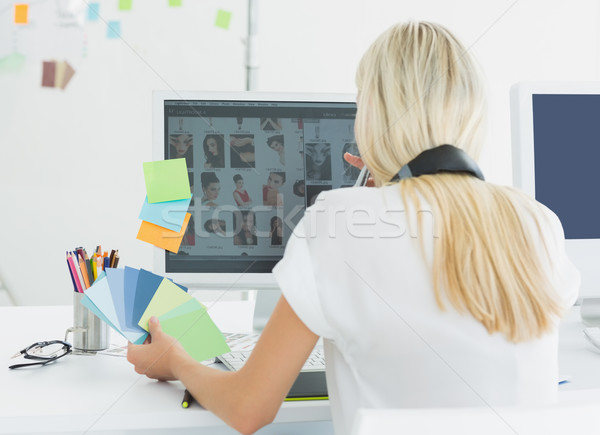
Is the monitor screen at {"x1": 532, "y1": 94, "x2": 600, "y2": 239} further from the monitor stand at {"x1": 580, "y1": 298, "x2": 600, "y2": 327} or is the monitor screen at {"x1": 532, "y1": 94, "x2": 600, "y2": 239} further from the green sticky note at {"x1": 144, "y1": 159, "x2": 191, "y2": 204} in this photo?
the green sticky note at {"x1": 144, "y1": 159, "x2": 191, "y2": 204}

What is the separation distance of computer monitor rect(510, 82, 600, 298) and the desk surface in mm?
216

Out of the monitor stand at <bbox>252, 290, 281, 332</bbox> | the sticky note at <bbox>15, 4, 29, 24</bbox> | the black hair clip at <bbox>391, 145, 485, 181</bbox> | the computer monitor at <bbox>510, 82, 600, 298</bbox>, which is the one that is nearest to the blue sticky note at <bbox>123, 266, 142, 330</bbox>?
the monitor stand at <bbox>252, 290, 281, 332</bbox>

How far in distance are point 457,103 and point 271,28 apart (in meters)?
1.97

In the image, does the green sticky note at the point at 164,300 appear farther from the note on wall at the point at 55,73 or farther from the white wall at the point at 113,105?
the note on wall at the point at 55,73

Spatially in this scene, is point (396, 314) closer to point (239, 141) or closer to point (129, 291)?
point (129, 291)

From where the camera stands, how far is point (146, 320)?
953 mm

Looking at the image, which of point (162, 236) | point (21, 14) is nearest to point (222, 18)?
point (21, 14)

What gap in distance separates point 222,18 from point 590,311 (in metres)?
1.91

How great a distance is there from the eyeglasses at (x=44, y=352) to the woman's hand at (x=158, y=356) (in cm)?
17

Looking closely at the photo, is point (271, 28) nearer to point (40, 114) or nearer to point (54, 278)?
point (40, 114)

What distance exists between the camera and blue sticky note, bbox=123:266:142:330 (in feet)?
3.10

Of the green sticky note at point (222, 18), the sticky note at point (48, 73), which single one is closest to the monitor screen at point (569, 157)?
the green sticky note at point (222, 18)

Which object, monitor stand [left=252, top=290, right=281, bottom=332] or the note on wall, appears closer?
monitor stand [left=252, top=290, right=281, bottom=332]

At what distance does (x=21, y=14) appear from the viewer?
2.49 m
